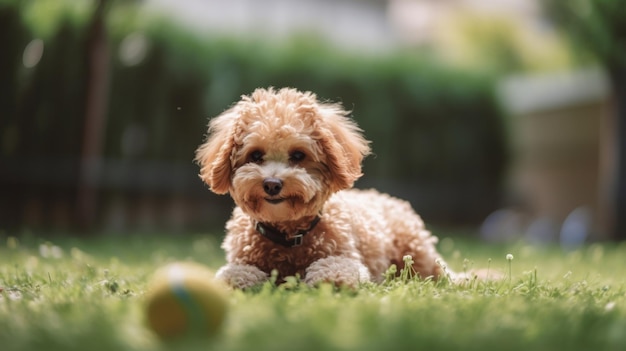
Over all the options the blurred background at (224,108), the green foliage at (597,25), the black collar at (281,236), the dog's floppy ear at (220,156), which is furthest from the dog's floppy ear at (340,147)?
the green foliage at (597,25)

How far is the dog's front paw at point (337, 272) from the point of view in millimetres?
2994

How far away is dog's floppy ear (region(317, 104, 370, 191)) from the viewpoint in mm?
3291

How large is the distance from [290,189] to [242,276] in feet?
1.43

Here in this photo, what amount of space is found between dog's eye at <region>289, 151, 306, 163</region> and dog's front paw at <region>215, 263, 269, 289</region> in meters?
0.52

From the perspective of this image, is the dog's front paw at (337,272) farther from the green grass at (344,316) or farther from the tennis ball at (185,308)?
the tennis ball at (185,308)

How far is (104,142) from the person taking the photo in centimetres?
852

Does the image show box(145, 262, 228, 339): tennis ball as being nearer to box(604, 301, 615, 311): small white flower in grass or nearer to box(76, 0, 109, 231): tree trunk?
box(604, 301, 615, 311): small white flower in grass

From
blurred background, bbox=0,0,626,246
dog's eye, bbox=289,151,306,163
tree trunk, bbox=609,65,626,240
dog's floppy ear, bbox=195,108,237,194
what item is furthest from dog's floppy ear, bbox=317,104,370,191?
tree trunk, bbox=609,65,626,240

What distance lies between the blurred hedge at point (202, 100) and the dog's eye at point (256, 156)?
5.05 meters

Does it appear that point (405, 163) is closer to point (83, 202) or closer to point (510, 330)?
point (83, 202)

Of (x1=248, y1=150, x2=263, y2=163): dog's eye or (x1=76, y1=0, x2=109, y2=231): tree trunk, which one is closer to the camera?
(x1=248, y1=150, x2=263, y2=163): dog's eye

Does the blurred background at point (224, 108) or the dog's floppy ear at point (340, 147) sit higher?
the blurred background at point (224, 108)

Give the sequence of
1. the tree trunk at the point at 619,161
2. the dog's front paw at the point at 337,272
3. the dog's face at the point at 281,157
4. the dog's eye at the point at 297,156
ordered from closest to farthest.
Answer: the dog's front paw at the point at 337,272
the dog's face at the point at 281,157
the dog's eye at the point at 297,156
the tree trunk at the point at 619,161

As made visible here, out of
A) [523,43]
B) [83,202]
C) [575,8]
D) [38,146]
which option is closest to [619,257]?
[575,8]
